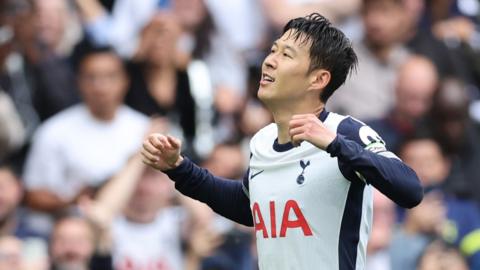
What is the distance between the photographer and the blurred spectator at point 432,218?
29.7 feet

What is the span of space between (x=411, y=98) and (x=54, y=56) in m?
2.78

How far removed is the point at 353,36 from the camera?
1104 centimetres

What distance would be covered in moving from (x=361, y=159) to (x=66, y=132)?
15.6ft

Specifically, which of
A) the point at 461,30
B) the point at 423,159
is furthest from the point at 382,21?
the point at 423,159

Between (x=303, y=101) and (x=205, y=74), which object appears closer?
(x=303, y=101)

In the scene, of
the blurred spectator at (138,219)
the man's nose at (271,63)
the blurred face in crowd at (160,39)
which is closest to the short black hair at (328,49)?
the man's nose at (271,63)

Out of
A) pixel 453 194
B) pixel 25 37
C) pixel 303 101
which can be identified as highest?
pixel 303 101

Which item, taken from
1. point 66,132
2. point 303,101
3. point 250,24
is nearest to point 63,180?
point 66,132

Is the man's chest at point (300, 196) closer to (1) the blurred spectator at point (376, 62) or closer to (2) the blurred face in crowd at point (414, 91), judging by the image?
(1) the blurred spectator at point (376, 62)

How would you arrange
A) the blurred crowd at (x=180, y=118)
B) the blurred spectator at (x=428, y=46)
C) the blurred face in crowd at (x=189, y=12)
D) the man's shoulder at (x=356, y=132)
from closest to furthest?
the man's shoulder at (x=356, y=132)
the blurred crowd at (x=180, y=118)
the blurred face in crowd at (x=189, y=12)
the blurred spectator at (x=428, y=46)

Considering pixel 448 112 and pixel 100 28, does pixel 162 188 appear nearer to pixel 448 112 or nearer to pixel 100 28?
pixel 100 28

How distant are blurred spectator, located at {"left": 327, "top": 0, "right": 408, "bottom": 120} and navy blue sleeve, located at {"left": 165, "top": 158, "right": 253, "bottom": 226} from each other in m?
4.56

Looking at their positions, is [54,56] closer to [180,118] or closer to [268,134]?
[180,118]

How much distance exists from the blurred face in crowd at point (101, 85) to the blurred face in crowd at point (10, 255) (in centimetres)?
158
